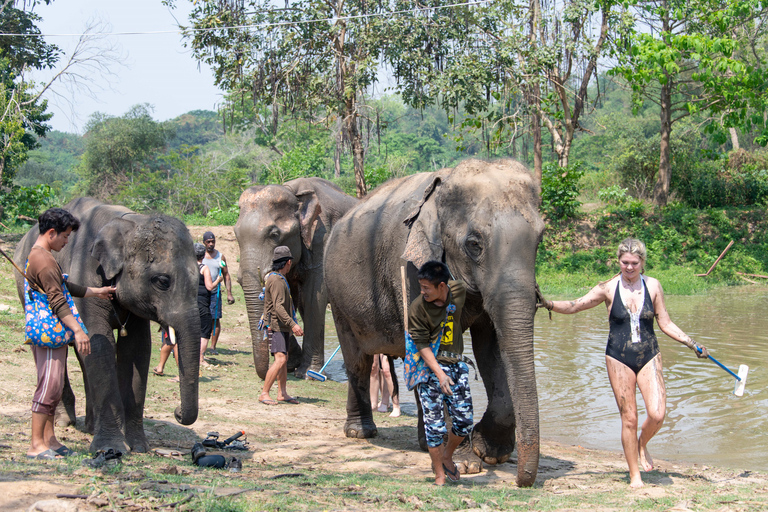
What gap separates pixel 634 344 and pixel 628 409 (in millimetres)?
456

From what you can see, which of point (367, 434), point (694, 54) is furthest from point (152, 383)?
point (694, 54)

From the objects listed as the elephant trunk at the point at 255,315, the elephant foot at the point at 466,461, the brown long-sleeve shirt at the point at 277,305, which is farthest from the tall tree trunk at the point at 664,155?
the elephant foot at the point at 466,461

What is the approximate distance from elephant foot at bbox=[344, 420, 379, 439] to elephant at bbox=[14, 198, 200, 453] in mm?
1741

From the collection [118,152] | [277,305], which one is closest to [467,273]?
[277,305]

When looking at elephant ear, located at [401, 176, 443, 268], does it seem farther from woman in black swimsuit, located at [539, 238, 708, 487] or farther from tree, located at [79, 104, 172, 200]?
tree, located at [79, 104, 172, 200]

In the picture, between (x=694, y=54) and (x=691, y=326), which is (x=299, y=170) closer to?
(x=694, y=54)

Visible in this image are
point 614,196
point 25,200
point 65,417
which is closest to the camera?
point 65,417

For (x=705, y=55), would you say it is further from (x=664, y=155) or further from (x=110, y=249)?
(x=110, y=249)

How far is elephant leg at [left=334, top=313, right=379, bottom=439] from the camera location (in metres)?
7.11

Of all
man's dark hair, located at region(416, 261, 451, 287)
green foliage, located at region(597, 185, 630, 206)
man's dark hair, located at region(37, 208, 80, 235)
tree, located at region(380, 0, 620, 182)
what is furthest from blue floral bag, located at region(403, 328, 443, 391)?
green foliage, located at region(597, 185, 630, 206)

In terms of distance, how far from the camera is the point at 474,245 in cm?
532

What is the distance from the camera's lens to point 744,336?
13.4m

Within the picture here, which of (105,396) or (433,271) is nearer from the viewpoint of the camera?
(433,271)

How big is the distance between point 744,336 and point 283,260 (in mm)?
9020
